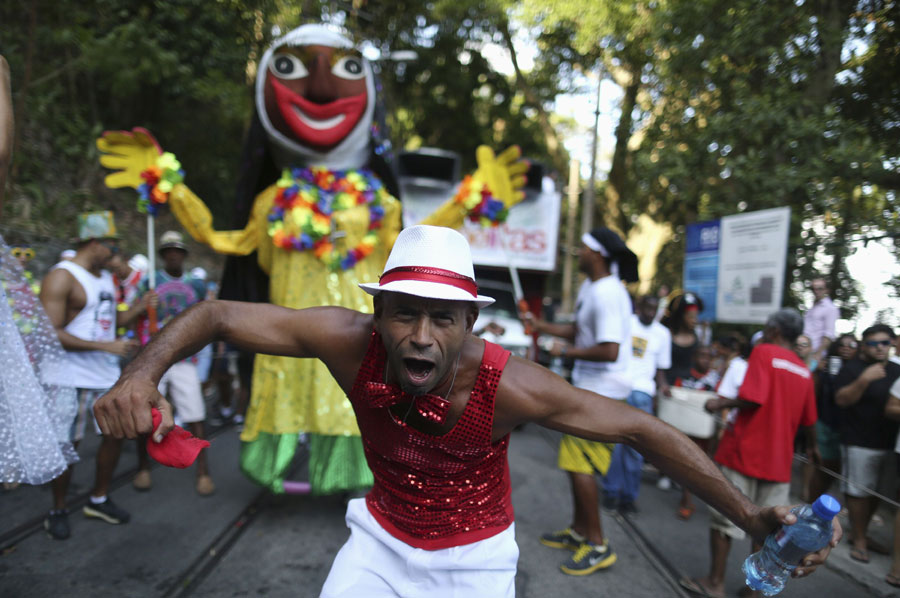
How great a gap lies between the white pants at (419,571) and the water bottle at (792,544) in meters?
0.77

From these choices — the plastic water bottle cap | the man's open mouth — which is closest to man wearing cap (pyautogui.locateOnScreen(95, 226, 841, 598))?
the man's open mouth

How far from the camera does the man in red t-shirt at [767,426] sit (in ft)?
11.1

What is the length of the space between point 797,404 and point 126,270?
5.68m

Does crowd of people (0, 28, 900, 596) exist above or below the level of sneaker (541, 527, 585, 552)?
above

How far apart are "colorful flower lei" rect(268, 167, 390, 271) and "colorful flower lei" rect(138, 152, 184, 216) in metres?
0.67

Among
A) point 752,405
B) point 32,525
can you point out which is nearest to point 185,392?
point 32,525

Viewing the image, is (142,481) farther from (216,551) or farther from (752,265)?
(752,265)

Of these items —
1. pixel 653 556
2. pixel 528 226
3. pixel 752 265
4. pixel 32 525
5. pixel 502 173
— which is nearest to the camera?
pixel 32 525

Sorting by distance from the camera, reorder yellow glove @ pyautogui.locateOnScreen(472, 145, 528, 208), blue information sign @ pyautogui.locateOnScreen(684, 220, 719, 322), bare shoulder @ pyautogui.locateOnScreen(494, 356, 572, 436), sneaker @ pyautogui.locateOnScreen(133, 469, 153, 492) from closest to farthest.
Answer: bare shoulder @ pyautogui.locateOnScreen(494, 356, 572, 436)
yellow glove @ pyautogui.locateOnScreen(472, 145, 528, 208)
sneaker @ pyautogui.locateOnScreen(133, 469, 153, 492)
blue information sign @ pyautogui.locateOnScreen(684, 220, 719, 322)

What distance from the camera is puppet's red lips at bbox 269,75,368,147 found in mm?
3969

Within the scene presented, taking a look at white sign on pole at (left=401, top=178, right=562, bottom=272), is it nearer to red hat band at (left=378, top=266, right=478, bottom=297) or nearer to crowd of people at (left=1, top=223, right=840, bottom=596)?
crowd of people at (left=1, top=223, right=840, bottom=596)

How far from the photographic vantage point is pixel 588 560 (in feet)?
11.8

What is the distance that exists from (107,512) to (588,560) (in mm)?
3084

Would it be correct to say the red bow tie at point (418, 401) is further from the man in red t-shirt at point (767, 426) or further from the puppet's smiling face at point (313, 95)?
the puppet's smiling face at point (313, 95)
